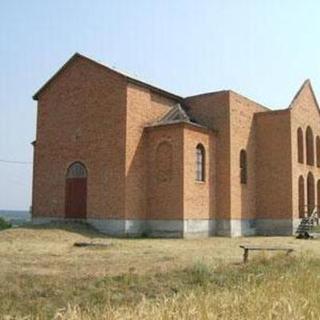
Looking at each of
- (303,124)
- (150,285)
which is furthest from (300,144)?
(150,285)

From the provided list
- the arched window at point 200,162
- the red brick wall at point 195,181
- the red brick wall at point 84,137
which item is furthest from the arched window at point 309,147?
the red brick wall at point 84,137

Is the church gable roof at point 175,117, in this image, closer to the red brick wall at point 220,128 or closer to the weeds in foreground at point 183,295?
the red brick wall at point 220,128

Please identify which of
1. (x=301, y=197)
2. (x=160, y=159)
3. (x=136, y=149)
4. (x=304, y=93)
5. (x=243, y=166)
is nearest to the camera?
(x=136, y=149)

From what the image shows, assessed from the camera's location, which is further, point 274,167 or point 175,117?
point 274,167

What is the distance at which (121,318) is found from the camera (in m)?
6.79

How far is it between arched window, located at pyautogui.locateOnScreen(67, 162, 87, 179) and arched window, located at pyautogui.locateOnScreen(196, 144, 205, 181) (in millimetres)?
6081

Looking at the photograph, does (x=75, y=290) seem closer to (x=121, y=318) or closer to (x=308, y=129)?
(x=121, y=318)

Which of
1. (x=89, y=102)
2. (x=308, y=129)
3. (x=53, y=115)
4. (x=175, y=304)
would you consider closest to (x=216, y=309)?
(x=175, y=304)

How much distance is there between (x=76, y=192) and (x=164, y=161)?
201 inches

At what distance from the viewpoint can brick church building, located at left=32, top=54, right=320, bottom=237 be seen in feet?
94.6

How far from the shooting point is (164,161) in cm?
2953

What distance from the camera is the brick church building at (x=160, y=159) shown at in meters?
28.8

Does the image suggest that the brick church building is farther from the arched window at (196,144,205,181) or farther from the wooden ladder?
the wooden ladder

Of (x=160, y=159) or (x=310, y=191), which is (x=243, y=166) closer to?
(x=160, y=159)
